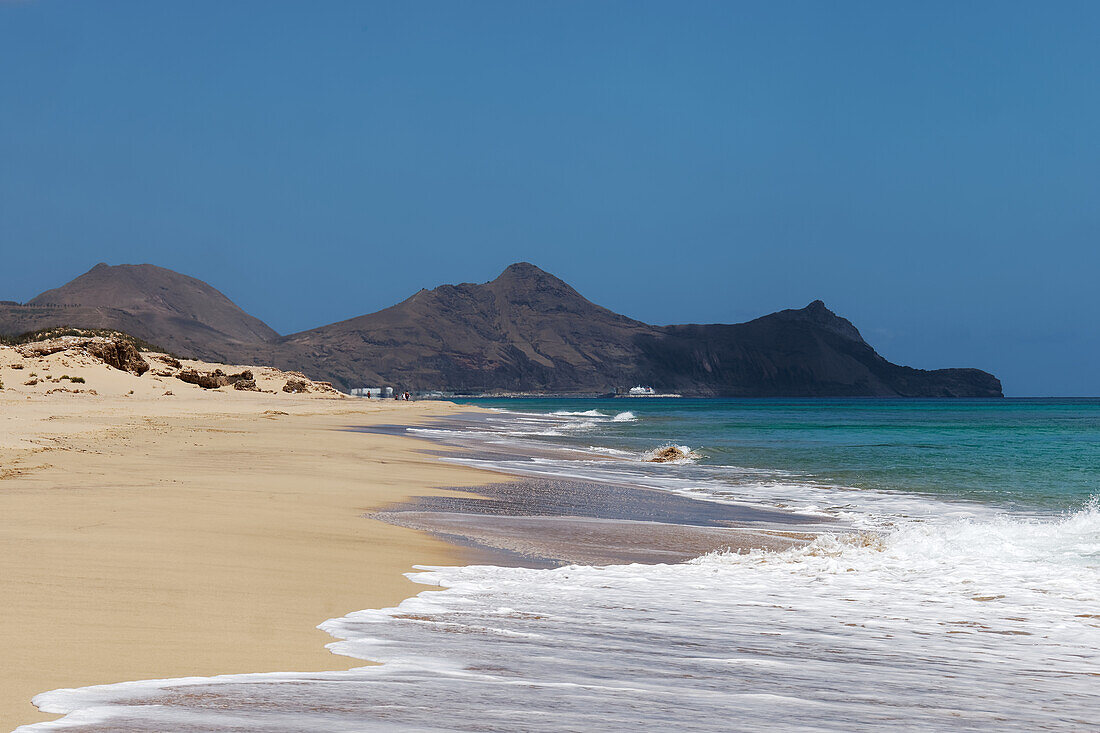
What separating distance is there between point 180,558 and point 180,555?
0.13m

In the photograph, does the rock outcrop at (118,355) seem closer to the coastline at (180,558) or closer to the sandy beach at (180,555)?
the sandy beach at (180,555)

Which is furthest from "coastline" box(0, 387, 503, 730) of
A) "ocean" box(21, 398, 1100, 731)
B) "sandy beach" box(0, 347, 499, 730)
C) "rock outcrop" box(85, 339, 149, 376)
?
"rock outcrop" box(85, 339, 149, 376)

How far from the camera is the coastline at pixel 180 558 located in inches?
166

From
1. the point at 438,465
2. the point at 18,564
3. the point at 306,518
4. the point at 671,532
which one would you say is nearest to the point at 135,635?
the point at 18,564

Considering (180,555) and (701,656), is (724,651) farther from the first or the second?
(180,555)

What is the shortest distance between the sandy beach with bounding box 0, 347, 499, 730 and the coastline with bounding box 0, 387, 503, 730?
0.02 meters

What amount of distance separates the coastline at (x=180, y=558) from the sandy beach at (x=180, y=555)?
0.05 feet

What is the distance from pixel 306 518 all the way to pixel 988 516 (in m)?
10.4

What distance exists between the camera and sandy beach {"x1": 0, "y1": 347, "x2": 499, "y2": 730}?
4227 mm

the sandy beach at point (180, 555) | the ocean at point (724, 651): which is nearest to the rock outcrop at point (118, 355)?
the sandy beach at point (180, 555)

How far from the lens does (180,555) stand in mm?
6820

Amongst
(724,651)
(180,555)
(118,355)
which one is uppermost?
(118,355)

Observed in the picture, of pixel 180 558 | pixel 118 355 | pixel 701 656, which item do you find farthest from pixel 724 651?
pixel 118 355

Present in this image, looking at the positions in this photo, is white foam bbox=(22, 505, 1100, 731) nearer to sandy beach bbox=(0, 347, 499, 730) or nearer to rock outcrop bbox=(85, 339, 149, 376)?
sandy beach bbox=(0, 347, 499, 730)
